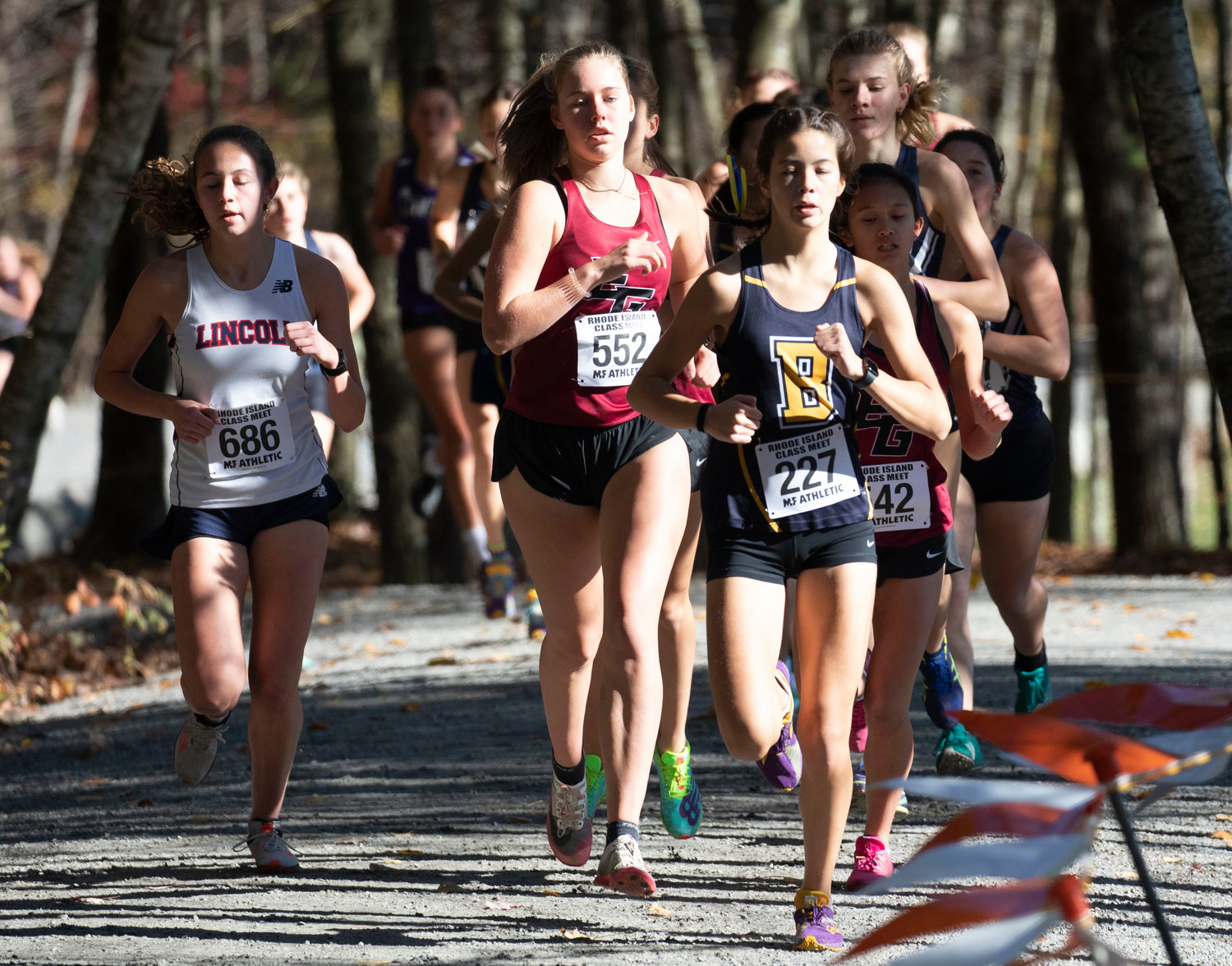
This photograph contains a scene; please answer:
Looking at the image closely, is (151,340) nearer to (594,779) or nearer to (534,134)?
(534,134)

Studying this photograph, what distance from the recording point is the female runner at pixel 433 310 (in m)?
8.73

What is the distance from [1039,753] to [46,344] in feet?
22.6

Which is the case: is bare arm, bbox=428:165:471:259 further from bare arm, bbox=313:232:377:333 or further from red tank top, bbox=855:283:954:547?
red tank top, bbox=855:283:954:547

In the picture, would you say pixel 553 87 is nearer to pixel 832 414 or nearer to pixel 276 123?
pixel 832 414

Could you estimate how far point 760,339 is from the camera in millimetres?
3908

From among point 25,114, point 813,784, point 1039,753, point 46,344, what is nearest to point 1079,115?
point 46,344

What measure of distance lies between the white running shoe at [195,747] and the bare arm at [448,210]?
367cm

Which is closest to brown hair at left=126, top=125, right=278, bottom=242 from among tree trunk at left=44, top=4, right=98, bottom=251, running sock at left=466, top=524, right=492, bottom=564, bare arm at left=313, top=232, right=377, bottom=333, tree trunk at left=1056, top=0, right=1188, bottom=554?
bare arm at left=313, top=232, right=377, bottom=333

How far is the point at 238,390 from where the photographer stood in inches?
179

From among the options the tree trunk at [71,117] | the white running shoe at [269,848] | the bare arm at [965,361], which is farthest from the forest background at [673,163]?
the white running shoe at [269,848]

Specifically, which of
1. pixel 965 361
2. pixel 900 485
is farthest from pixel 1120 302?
pixel 900 485

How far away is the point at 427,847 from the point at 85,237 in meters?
4.34

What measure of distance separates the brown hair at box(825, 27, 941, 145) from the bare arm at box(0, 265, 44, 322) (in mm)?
6652

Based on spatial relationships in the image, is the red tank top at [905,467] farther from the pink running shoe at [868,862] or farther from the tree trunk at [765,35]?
the tree trunk at [765,35]
